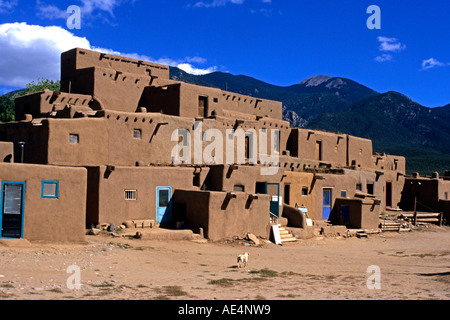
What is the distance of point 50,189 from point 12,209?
1.31 metres

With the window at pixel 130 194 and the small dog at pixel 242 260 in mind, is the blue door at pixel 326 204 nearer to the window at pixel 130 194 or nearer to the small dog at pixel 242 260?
the window at pixel 130 194

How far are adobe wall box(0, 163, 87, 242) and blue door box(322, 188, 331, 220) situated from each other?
16414 mm

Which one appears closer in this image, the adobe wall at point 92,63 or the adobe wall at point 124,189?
the adobe wall at point 124,189

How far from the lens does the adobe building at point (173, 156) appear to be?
2047 cm

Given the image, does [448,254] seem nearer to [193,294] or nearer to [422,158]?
[193,294]

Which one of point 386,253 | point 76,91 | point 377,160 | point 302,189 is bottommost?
point 386,253

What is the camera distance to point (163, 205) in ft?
72.1

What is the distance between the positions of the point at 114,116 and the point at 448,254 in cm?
1684

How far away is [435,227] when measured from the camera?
1286 inches

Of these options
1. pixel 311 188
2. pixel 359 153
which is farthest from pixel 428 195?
pixel 311 188

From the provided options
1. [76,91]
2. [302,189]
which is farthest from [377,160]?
[76,91]

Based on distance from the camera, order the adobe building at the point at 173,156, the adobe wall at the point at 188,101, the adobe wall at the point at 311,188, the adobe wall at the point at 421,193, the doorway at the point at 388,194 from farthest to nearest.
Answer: the doorway at the point at 388,194 → the adobe wall at the point at 421,193 → the adobe wall at the point at 188,101 → the adobe wall at the point at 311,188 → the adobe building at the point at 173,156

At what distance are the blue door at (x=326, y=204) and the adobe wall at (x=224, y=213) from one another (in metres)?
7.41

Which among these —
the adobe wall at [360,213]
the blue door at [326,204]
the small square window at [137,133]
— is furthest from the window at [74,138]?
the adobe wall at [360,213]
